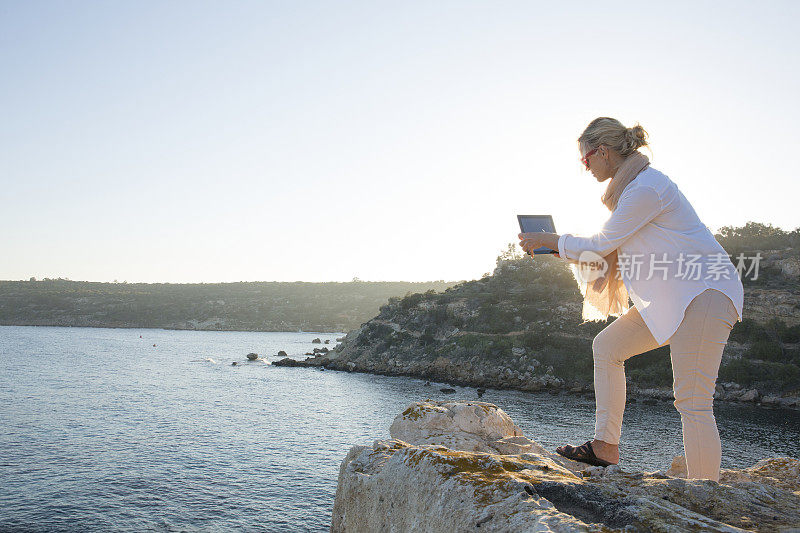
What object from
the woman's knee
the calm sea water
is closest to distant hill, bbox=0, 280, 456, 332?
the calm sea water

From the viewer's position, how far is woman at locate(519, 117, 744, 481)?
3416 millimetres

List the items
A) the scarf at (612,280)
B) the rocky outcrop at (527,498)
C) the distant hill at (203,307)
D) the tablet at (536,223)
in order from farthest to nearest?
the distant hill at (203,307)
the tablet at (536,223)
the scarf at (612,280)
the rocky outcrop at (527,498)

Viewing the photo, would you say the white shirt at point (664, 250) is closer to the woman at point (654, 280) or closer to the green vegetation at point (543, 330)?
the woman at point (654, 280)

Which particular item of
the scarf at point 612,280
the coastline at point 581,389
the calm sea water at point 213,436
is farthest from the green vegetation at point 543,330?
the scarf at point 612,280

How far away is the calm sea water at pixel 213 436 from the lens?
59.7ft

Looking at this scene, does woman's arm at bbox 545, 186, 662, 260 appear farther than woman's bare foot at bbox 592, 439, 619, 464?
No

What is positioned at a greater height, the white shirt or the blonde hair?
the blonde hair

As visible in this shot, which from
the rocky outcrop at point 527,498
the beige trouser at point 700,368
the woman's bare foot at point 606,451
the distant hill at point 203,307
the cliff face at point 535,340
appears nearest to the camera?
the rocky outcrop at point 527,498

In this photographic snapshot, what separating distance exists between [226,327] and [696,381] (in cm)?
14765

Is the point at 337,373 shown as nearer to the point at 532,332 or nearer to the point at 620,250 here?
the point at 532,332

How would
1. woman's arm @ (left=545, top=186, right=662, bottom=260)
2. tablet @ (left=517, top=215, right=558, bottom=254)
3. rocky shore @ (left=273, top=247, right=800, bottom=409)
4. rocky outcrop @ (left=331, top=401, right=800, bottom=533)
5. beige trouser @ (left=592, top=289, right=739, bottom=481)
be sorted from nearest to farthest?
rocky outcrop @ (left=331, top=401, right=800, bottom=533)
beige trouser @ (left=592, top=289, right=739, bottom=481)
woman's arm @ (left=545, top=186, right=662, bottom=260)
tablet @ (left=517, top=215, right=558, bottom=254)
rocky shore @ (left=273, top=247, right=800, bottom=409)

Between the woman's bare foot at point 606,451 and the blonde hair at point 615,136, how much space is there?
2.03m

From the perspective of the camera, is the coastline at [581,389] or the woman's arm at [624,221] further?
the coastline at [581,389]

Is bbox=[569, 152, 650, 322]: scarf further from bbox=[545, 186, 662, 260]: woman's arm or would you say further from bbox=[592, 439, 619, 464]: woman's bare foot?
bbox=[592, 439, 619, 464]: woman's bare foot
